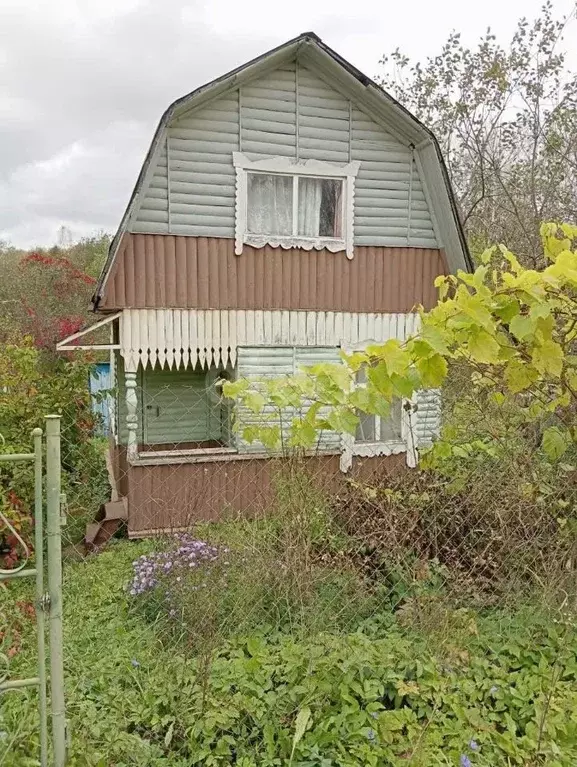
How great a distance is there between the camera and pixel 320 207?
7887mm

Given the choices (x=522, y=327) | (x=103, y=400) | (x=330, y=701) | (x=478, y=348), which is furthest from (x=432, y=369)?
(x=103, y=400)

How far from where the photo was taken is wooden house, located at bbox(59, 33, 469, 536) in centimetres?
704

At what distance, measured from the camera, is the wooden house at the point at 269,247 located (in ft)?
23.1

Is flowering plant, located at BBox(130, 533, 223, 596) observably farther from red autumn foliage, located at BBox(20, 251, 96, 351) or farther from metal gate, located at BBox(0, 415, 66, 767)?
red autumn foliage, located at BBox(20, 251, 96, 351)

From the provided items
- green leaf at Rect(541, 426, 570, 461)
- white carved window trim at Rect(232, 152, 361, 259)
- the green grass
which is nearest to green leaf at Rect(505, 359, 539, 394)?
green leaf at Rect(541, 426, 570, 461)

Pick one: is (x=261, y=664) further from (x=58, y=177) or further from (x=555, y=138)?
(x=58, y=177)

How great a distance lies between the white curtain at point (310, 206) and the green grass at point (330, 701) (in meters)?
5.74

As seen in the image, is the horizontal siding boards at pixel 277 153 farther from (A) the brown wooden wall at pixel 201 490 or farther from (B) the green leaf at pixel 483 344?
(B) the green leaf at pixel 483 344

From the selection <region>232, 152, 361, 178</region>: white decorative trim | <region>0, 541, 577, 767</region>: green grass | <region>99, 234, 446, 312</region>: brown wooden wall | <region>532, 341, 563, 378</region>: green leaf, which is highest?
<region>232, 152, 361, 178</region>: white decorative trim

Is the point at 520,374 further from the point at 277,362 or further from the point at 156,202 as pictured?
the point at 156,202

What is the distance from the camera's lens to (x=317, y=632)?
3471 millimetres

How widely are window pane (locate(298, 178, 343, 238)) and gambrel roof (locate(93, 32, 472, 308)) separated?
47.1 inches

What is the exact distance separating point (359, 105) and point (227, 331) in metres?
3.80

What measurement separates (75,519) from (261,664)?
15.7 feet
